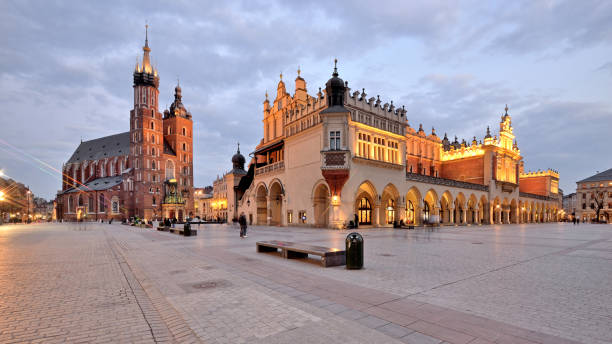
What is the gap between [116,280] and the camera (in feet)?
25.6

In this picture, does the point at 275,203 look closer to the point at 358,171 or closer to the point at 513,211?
the point at 358,171

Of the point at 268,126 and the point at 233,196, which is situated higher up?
the point at 268,126

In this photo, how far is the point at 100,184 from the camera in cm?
8388

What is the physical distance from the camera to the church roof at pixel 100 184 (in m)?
80.4

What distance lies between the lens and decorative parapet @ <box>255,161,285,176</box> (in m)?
38.6

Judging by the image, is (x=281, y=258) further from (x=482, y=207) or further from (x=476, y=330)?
(x=482, y=207)

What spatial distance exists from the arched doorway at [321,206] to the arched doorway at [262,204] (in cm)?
1184

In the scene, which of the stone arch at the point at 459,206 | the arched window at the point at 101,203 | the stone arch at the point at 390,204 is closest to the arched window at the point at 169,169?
the arched window at the point at 101,203

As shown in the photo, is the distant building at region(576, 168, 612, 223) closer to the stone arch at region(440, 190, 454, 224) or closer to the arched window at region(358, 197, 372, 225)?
the stone arch at region(440, 190, 454, 224)

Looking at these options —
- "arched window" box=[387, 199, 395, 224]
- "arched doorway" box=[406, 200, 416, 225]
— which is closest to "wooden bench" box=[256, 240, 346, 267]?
"arched window" box=[387, 199, 395, 224]

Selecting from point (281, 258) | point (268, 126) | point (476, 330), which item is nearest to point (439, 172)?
point (268, 126)

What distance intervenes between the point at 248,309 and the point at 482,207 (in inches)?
2081

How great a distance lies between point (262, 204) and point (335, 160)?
58.6 feet

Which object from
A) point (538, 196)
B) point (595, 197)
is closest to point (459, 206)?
point (538, 196)
